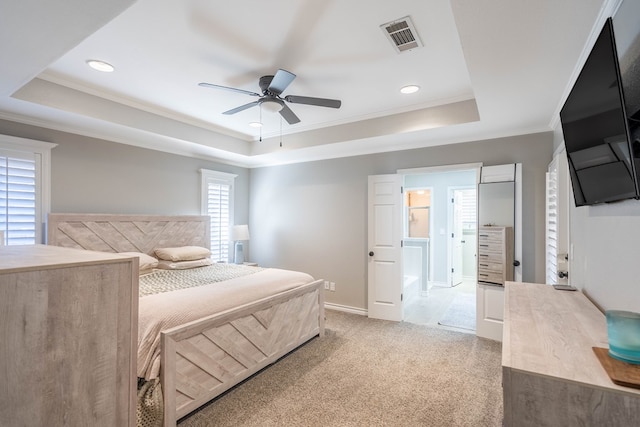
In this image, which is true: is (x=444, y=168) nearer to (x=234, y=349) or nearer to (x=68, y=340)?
(x=234, y=349)

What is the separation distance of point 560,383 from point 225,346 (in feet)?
7.15

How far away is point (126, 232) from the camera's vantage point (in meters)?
3.83

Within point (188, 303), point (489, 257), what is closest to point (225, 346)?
point (188, 303)

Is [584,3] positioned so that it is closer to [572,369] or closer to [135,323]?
[572,369]

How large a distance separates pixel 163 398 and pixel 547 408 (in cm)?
→ 209

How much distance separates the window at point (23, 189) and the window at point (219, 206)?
1.96 meters

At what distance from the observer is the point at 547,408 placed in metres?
0.98

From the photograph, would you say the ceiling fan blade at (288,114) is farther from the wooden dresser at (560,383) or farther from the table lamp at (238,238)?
the table lamp at (238,238)

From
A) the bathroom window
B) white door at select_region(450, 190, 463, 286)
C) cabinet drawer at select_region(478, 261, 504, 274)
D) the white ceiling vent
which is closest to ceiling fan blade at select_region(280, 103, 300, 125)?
the white ceiling vent

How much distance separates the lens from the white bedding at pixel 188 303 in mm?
1990

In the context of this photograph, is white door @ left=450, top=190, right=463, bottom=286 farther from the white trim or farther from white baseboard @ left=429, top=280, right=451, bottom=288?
the white trim

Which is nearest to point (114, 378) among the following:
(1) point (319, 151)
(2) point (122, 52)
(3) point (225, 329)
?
(3) point (225, 329)

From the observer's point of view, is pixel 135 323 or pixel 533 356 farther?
pixel 135 323

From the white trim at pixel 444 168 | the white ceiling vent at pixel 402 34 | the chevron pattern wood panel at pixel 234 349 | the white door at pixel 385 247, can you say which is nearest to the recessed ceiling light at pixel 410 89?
the white ceiling vent at pixel 402 34
